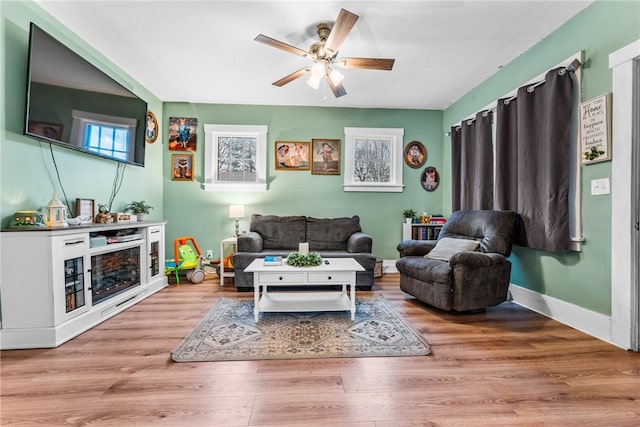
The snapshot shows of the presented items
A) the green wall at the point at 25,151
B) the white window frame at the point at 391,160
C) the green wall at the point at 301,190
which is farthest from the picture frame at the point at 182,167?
the white window frame at the point at 391,160

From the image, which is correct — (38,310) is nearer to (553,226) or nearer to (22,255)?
(22,255)

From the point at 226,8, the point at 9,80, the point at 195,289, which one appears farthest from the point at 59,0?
the point at 195,289

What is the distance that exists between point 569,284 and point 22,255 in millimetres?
4457

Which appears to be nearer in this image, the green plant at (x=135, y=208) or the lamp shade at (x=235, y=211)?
the green plant at (x=135, y=208)

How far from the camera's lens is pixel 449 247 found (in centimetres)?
320

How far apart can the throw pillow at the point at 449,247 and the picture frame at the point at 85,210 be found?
12.0 ft

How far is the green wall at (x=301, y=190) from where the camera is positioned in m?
4.63

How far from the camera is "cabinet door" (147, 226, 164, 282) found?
353cm

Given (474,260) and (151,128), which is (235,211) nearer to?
(151,128)

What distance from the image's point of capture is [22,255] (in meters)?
2.10

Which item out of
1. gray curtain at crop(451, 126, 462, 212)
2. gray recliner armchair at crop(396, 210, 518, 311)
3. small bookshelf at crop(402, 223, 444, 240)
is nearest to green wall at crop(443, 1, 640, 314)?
gray recliner armchair at crop(396, 210, 518, 311)

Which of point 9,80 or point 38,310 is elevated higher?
point 9,80

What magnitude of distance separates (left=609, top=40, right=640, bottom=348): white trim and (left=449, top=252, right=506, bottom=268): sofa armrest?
2.64 feet

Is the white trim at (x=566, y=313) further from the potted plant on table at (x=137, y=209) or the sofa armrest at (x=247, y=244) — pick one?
the potted plant on table at (x=137, y=209)
